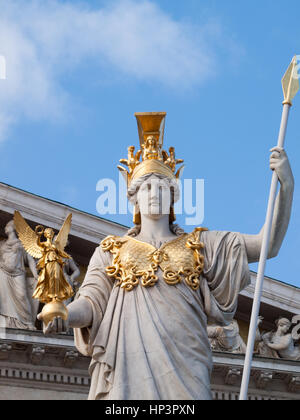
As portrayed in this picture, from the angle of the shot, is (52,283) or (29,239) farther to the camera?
(29,239)

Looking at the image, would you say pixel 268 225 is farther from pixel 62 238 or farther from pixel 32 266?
pixel 32 266

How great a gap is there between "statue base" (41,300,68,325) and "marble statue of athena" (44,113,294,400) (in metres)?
0.04

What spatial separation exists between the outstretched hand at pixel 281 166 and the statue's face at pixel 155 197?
1000 millimetres

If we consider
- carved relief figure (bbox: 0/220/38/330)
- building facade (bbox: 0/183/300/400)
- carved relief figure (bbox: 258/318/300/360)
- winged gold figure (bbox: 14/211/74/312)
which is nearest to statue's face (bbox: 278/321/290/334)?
carved relief figure (bbox: 258/318/300/360)

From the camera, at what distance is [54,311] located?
11516 millimetres

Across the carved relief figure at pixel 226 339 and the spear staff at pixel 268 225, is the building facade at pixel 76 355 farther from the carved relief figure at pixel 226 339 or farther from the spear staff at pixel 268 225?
the spear staff at pixel 268 225

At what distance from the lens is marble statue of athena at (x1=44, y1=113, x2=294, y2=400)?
1170cm

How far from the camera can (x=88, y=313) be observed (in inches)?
474

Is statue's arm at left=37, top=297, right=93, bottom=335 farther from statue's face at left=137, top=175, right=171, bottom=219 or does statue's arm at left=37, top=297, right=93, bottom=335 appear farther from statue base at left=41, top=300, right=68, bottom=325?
statue's face at left=137, top=175, right=171, bottom=219

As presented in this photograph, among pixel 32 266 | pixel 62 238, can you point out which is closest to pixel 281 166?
pixel 62 238

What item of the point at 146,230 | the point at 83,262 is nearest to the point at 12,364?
the point at 83,262

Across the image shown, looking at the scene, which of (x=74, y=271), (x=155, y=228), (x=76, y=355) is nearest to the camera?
(x=155, y=228)

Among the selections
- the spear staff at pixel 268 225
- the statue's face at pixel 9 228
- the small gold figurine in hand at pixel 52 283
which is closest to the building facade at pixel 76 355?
the statue's face at pixel 9 228

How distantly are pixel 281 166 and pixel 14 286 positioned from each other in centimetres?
1370
